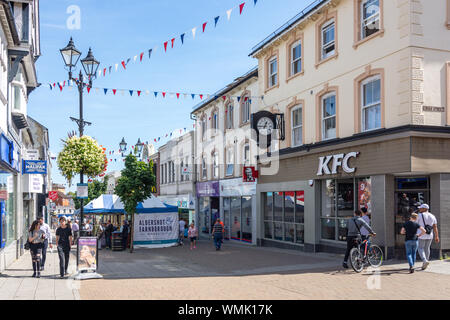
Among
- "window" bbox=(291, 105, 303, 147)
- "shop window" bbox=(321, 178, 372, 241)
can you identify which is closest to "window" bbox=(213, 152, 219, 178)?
"window" bbox=(291, 105, 303, 147)

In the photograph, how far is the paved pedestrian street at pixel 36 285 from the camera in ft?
34.0

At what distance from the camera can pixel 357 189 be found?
17.6 meters

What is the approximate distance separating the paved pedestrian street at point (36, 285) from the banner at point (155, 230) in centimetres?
983

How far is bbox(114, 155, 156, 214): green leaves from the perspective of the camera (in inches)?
945

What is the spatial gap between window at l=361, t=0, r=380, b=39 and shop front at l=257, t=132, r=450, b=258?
3.79 m

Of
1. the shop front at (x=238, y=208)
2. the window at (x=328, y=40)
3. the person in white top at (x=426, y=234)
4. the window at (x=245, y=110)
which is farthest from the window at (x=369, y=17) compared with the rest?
the shop front at (x=238, y=208)

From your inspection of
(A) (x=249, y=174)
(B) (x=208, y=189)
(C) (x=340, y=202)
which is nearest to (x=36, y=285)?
(C) (x=340, y=202)

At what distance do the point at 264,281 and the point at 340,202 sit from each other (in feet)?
23.7

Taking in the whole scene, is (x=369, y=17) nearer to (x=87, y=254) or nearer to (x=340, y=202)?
(x=340, y=202)

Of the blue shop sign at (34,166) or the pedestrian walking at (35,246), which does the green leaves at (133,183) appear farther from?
the pedestrian walking at (35,246)

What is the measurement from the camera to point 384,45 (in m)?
16.0
